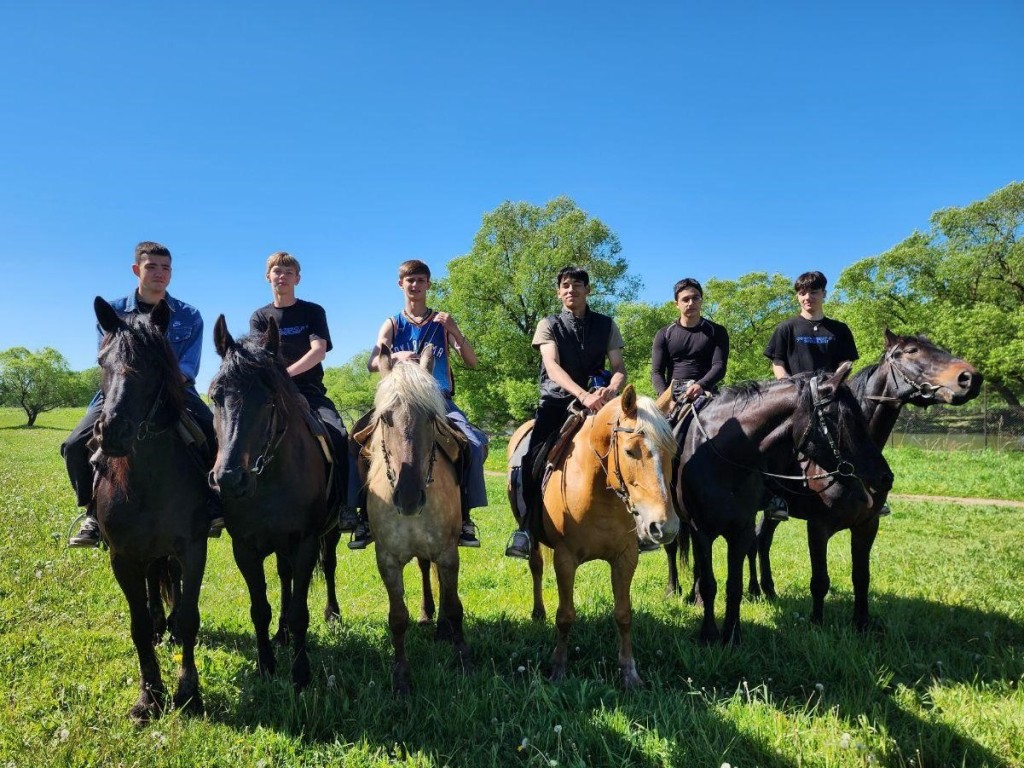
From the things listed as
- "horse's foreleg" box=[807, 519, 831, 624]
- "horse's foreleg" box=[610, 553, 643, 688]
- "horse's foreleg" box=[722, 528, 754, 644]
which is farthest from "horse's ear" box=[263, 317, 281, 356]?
"horse's foreleg" box=[807, 519, 831, 624]

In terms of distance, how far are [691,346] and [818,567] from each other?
2.69 meters

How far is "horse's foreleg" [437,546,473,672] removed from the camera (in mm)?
4332

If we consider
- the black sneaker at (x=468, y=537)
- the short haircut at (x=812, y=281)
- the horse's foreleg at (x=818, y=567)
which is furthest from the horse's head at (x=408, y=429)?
the short haircut at (x=812, y=281)

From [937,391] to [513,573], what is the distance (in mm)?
5384

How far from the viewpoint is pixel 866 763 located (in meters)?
3.11

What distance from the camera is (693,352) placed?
6.41 metres

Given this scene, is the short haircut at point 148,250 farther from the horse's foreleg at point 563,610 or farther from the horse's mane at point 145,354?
the horse's foreleg at point 563,610

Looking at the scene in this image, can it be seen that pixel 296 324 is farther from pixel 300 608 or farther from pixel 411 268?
pixel 300 608

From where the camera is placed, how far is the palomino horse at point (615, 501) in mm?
3613

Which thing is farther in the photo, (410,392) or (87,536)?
(87,536)

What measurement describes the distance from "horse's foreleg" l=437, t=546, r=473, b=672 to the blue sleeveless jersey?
1592 millimetres

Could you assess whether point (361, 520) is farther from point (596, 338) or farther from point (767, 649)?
point (767, 649)

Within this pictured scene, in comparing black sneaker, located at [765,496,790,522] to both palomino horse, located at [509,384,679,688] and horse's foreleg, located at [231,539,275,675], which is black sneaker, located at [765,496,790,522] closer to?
palomino horse, located at [509,384,679,688]

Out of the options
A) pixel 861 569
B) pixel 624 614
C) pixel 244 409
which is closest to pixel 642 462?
pixel 624 614
